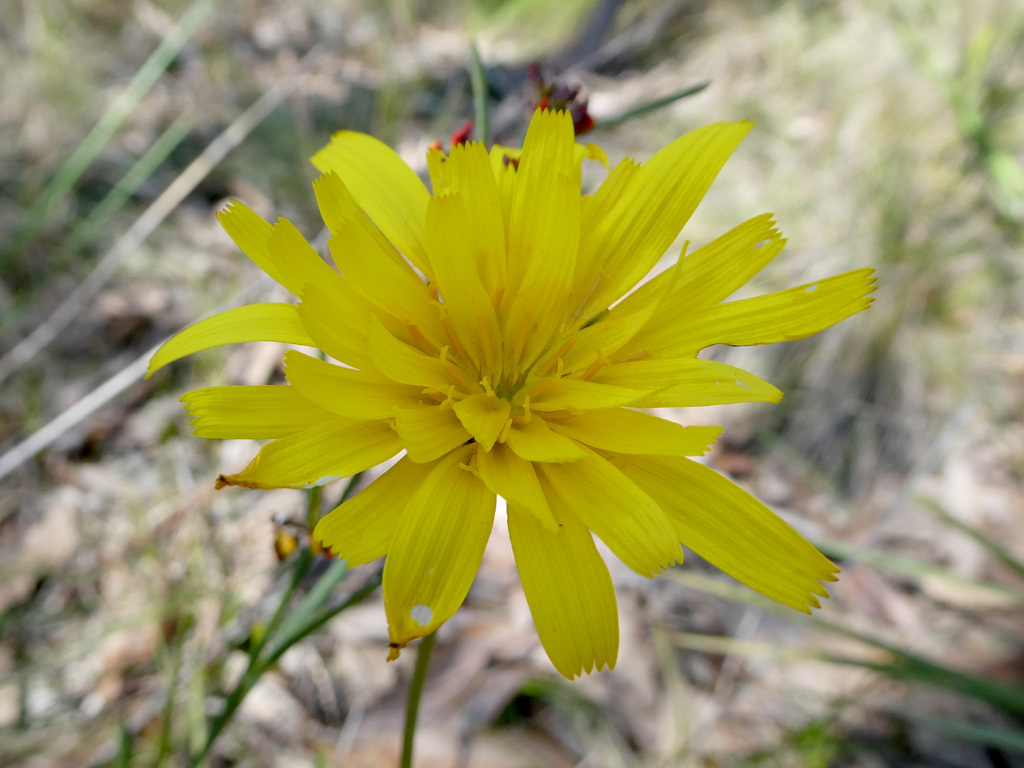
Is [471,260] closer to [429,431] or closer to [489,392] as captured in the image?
[489,392]

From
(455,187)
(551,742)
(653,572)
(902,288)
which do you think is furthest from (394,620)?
(902,288)

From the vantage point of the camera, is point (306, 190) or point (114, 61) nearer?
point (306, 190)

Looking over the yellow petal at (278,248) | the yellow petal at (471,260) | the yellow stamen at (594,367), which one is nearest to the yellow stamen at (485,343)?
the yellow petal at (471,260)

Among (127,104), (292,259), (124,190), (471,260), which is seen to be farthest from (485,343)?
(124,190)

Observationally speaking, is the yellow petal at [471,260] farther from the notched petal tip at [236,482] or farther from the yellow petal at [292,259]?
the notched petal tip at [236,482]

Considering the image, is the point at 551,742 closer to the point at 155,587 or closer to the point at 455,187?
the point at 155,587

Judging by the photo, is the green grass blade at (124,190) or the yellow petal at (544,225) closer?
the yellow petal at (544,225)

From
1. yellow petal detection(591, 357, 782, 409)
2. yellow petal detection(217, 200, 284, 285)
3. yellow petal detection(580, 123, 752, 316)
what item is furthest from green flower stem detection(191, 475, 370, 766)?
yellow petal detection(580, 123, 752, 316)

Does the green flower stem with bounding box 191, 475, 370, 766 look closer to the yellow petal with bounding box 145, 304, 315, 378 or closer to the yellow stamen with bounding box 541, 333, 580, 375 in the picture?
the yellow petal with bounding box 145, 304, 315, 378
